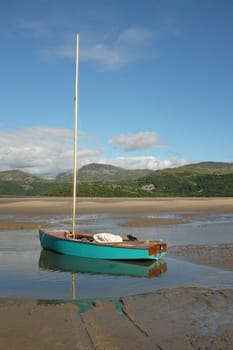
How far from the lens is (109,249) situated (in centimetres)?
1806

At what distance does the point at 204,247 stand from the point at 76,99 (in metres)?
10.4

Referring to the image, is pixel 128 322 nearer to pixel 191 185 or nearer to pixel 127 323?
pixel 127 323

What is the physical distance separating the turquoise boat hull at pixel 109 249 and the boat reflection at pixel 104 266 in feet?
0.78

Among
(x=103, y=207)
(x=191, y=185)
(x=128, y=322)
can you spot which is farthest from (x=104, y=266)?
(x=191, y=185)

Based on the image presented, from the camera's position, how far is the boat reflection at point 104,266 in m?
16.0

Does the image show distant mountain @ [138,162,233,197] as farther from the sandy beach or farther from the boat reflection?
the sandy beach

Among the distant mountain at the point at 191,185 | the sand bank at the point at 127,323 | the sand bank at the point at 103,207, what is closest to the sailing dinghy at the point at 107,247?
the sand bank at the point at 127,323

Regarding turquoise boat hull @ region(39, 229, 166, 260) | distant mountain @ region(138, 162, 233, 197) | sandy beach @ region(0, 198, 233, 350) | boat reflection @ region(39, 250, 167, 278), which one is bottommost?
boat reflection @ region(39, 250, 167, 278)

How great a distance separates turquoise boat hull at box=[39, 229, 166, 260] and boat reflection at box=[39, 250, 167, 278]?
0.78ft

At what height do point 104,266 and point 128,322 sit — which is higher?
point 128,322

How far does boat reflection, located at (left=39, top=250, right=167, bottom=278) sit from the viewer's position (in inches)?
629

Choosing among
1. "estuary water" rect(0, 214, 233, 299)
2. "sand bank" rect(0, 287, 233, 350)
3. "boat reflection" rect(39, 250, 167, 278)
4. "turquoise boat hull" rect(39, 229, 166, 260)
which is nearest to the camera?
"sand bank" rect(0, 287, 233, 350)

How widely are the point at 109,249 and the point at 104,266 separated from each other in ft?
3.52

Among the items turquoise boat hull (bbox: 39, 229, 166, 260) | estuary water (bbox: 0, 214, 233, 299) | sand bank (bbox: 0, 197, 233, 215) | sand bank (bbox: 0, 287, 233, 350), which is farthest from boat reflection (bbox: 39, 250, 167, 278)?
sand bank (bbox: 0, 197, 233, 215)
